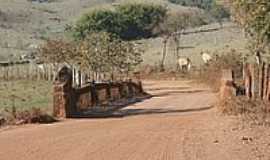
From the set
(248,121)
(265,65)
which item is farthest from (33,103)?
(248,121)

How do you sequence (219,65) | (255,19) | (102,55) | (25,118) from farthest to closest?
(219,65)
(102,55)
(255,19)
(25,118)

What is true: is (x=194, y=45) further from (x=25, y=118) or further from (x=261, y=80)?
(x=25, y=118)

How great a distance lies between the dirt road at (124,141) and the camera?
616 inches

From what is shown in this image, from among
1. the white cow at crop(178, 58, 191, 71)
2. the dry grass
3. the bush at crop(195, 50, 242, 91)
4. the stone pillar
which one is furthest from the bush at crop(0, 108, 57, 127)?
the white cow at crop(178, 58, 191, 71)

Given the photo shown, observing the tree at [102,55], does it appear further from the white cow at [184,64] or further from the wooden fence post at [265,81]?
the white cow at [184,64]

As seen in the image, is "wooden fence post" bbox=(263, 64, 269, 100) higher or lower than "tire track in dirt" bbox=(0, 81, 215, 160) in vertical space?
higher

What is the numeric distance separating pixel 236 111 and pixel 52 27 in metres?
99.8

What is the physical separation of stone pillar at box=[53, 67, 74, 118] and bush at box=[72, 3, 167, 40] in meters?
76.2

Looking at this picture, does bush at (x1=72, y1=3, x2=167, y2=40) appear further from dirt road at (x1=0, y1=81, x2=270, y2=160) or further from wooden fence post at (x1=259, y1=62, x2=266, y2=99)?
dirt road at (x1=0, y1=81, x2=270, y2=160)

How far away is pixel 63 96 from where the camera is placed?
25656mm

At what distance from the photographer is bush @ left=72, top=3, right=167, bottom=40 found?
109125 mm

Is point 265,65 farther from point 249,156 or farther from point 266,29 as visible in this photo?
point 249,156

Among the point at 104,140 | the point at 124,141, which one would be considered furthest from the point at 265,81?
the point at 104,140

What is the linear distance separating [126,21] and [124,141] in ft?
319
